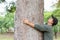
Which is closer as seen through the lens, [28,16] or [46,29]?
[46,29]

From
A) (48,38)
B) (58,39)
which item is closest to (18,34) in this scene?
(48,38)

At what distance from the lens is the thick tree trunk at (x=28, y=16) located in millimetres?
6016

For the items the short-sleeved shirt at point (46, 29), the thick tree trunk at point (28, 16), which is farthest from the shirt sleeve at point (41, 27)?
the thick tree trunk at point (28, 16)

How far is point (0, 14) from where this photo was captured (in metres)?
23.6

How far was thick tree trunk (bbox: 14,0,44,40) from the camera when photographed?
6.02 metres

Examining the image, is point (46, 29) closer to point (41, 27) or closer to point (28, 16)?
point (41, 27)

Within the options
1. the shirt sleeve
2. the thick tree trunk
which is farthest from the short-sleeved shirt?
the thick tree trunk

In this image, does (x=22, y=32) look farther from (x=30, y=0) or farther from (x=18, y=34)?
(x=30, y=0)

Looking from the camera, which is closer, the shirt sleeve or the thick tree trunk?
the shirt sleeve

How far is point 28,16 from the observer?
6012 mm

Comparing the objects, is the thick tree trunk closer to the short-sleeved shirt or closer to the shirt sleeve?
the short-sleeved shirt

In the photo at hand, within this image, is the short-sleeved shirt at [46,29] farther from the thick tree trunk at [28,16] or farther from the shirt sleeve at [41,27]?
the thick tree trunk at [28,16]

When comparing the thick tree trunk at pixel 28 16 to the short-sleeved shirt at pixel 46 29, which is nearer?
the short-sleeved shirt at pixel 46 29

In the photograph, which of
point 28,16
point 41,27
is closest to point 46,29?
point 41,27
